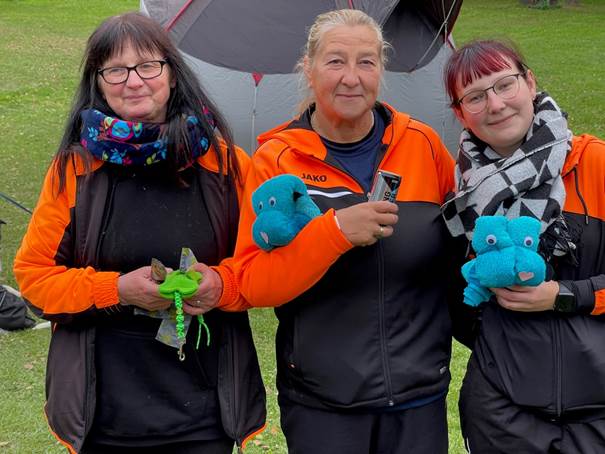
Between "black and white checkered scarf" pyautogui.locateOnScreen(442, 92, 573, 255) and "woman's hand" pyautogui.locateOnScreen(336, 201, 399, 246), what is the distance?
0.77 ft

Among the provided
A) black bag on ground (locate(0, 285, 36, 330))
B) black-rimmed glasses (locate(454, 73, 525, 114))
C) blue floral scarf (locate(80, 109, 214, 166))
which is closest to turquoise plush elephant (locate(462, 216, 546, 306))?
black-rimmed glasses (locate(454, 73, 525, 114))

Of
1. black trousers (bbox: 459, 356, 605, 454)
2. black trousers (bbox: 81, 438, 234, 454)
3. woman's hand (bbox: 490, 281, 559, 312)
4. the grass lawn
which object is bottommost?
the grass lawn

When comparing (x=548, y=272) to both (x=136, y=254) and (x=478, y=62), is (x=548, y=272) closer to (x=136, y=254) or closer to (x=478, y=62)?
(x=478, y=62)

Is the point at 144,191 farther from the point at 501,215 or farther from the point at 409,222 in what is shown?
the point at 501,215

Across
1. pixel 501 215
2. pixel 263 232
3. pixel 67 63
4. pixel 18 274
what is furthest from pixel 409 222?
pixel 67 63

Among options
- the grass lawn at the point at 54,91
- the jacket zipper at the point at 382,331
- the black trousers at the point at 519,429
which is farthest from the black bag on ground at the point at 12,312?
the black trousers at the point at 519,429

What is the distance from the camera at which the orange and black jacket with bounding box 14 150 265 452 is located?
2.40m

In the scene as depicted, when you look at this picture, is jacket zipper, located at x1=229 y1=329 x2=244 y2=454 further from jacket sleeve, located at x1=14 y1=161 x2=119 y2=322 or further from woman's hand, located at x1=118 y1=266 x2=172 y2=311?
jacket sleeve, located at x1=14 y1=161 x2=119 y2=322

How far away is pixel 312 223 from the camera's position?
7.53 ft

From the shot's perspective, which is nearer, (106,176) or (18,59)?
(106,176)

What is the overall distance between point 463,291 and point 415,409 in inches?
15.1

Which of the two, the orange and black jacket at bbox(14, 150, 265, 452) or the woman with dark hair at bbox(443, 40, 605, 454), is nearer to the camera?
the woman with dark hair at bbox(443, 40, 605, 454)

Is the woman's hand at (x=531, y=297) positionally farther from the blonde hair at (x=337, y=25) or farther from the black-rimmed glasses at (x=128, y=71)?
the black-rimmed glasses at (x=128, y=71)

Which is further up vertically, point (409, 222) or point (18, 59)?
point (409, 222)
